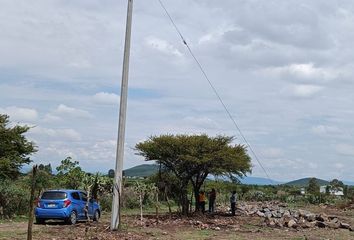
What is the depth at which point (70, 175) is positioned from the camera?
38.1 metres

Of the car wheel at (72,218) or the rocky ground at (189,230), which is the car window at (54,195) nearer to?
the car wheel at (72,218)

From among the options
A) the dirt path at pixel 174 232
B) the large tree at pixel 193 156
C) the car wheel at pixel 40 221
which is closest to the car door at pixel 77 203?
the dirt path at pixel 174 232

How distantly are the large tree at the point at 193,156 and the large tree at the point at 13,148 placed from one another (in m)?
8.12

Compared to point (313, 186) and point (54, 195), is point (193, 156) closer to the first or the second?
point (54, 195)

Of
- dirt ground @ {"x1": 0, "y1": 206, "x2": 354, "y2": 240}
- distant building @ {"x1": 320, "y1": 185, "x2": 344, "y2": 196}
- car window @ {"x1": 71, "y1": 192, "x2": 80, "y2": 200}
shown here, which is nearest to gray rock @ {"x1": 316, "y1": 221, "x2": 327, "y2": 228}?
dirt ground @ {"x1": 0, "y1": 206, "x2": 354, "y2": 240}

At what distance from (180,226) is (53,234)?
6757 mm

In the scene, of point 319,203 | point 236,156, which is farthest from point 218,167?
point 319,203

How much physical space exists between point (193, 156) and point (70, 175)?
1171 centimetres

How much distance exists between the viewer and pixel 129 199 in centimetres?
4169

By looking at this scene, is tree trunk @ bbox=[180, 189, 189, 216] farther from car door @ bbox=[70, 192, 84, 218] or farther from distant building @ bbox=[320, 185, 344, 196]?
distant building @ bbox=[320, 185, 344, 196]

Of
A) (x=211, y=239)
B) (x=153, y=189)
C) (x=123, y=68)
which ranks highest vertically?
(x=123, y=68)

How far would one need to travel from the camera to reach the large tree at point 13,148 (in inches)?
1314

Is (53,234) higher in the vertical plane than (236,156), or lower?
lower

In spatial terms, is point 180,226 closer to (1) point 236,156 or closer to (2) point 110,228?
(2) point 110,228
